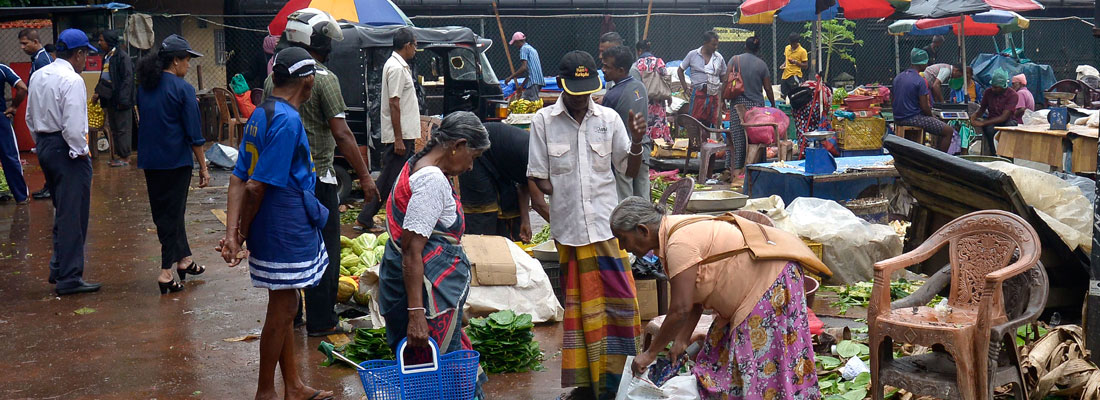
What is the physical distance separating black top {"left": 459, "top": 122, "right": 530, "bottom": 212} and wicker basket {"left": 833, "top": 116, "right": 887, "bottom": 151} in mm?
7289

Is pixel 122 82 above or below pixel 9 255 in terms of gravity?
above

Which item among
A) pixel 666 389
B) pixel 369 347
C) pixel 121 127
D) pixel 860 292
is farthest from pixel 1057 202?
pixel 121 127

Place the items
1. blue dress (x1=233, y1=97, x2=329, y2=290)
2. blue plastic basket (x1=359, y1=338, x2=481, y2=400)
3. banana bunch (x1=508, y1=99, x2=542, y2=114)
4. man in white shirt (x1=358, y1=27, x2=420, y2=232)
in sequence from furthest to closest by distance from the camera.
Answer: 1. banana bunch (x1=508, y1=99, x2=542, y2=114)
2. man in white shirt (x1=358, y1=27, x2=420, y2=232)
3. blue dress (x1=233, y1=97, x2=329, y2=290)
4. blue plastic basket (x1=359, y1=338, x2=481, y2=400)

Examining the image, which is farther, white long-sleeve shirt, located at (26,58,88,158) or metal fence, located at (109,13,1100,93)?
metal fence, located at (109,13,1100,93)

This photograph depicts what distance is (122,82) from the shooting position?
14.5 metres

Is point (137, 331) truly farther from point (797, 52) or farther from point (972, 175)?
point (797, 52)

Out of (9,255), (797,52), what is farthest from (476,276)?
(797,52)

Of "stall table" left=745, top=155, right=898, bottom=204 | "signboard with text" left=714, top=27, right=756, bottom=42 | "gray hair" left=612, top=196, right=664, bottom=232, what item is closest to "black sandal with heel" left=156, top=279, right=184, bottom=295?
"gray hair" left=612, top=196, right=664, bottom=232

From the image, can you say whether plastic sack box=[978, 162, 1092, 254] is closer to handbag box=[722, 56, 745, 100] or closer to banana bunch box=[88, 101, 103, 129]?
handbag box=[722, 56, 745, 100]

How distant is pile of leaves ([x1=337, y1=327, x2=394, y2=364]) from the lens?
18.7 ft

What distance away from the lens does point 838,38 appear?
75.6ft

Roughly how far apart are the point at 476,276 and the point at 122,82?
10145 millimetres

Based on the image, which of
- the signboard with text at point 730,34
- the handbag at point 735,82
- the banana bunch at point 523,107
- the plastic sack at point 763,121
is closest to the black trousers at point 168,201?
the banana bunch at point 523,107

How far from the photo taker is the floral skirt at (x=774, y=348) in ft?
13.6
